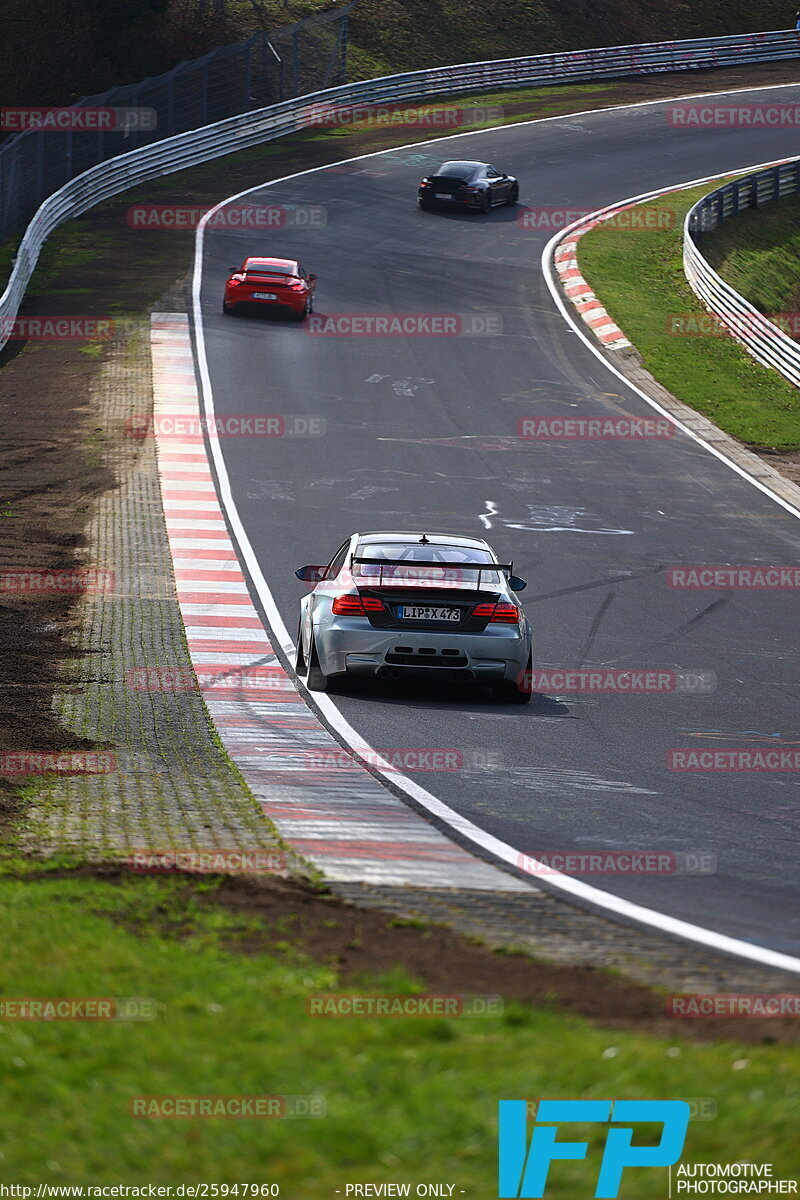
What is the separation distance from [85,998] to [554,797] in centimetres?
509

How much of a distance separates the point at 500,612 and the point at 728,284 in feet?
104

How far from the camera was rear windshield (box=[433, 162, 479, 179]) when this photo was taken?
45.8 m

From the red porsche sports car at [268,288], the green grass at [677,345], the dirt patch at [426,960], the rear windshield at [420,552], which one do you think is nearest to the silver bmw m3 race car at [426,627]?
the rear windshield at [420,552]

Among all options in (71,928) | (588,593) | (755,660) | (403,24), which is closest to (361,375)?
(588,593)

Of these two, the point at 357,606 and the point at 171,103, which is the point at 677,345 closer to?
the point at 171,103

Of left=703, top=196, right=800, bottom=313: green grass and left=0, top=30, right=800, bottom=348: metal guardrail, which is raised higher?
left=0, top=30, right=800, bottom=348: metal guardrail

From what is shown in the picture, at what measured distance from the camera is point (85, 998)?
5.34 metres

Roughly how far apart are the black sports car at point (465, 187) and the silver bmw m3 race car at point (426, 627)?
34176 millimetres

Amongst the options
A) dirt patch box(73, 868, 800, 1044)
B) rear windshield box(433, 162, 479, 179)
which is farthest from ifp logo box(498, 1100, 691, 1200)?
rear windshield box(433, 162, 479, 179)

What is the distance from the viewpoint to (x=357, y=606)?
13008mm

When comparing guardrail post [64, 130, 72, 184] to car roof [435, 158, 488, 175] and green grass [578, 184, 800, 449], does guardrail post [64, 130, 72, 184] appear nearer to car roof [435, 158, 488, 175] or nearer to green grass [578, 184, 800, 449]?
car roof [435, 158, 488, 175]

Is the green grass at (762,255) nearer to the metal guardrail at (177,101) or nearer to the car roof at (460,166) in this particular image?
the car roof at (460,166)

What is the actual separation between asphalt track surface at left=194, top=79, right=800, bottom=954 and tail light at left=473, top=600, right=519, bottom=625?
83 centimetres

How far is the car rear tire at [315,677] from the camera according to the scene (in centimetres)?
1346
